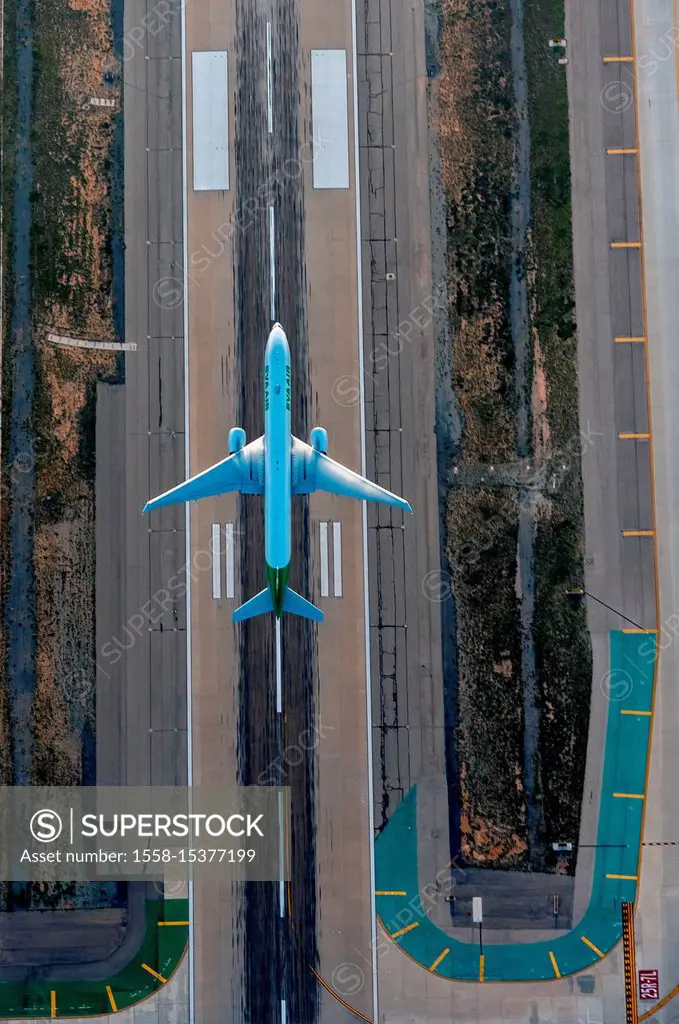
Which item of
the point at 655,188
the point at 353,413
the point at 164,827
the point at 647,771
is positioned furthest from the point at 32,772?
the point at 655,188

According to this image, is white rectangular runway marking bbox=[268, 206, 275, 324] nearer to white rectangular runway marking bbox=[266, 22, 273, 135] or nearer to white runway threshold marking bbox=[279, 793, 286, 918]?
white rectangular runway marking bbox=[266, 22, 273, 135]

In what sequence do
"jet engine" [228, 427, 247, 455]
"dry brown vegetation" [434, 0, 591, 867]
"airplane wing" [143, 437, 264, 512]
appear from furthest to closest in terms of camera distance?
1. "dry brown vegetation" [434, 0, 591, 867]
2. "jet engine" [228, 427, 247, 455]
3. "airplane wing" [143, 437, 264, 512]

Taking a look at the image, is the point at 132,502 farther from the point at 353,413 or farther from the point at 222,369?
the point at 353,413

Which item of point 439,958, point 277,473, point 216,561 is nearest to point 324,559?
point 216,561

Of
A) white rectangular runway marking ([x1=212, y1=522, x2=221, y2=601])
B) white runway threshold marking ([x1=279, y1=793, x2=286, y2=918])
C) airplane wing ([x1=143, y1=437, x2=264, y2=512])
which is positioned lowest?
white runway threshold marking ([x1=279, y1=793, x2=286, y2=918])

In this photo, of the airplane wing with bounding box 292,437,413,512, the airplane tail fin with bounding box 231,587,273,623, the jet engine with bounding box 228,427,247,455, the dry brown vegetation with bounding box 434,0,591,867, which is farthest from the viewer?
the dry brown vegetation with bounding box 434,0,591,867

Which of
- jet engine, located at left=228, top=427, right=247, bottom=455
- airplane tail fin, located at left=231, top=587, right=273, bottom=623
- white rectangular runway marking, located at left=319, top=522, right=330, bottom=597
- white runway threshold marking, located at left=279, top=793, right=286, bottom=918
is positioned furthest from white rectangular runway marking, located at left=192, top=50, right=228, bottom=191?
white runway threshold marking, located at left=279, top=793, right=286, bottom=918
